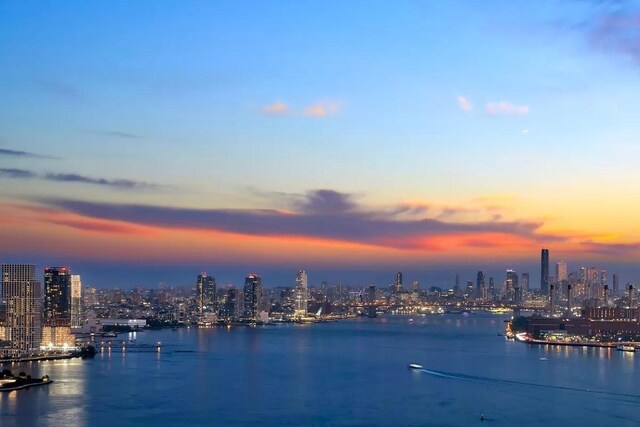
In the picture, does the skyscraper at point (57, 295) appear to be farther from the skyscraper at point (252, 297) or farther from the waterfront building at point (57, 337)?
the skyscraper at point (252, 297)

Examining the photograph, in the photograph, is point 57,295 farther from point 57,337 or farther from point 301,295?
point 301,295

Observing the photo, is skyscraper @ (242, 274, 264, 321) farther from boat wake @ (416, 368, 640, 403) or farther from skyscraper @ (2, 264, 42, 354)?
boat wake @ (416, 368, 640, 403)

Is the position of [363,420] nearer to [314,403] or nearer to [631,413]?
[314,403]

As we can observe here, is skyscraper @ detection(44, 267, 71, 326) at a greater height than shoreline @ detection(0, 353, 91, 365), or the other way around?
skyscraper @ detection(44, 267, 71, 326)

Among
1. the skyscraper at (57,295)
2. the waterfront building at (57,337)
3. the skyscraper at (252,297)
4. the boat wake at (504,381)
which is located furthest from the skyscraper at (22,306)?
the skyscraper at (252,297)

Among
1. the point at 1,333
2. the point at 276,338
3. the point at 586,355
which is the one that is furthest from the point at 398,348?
the point at 1,333

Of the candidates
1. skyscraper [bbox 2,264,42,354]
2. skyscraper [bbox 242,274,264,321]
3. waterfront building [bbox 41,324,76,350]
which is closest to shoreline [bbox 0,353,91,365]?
skyscraper [bbox 2,264,42,354]
